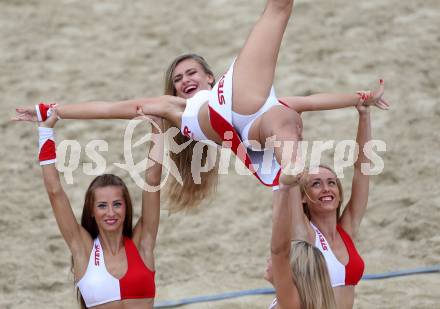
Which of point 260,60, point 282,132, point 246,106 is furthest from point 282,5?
point 282,132

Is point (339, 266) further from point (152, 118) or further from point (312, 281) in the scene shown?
point (152, 118)

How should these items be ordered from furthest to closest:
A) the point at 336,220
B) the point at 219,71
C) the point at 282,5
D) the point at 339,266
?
the point at 219,71, the point at 336,220, the point at 339,266, the point at 282,5

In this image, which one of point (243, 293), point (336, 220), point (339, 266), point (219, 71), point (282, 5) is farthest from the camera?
point (219, 71)

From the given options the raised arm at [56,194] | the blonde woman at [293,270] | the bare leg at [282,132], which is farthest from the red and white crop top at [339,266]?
the raised arm at [56,194]

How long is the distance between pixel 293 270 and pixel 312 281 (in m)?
0.09

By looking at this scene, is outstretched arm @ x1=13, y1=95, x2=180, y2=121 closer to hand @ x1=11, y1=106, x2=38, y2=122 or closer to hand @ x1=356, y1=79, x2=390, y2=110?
hand @ x1=11, y1=106, x2=38, y2=122

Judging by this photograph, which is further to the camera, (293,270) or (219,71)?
(219,71)

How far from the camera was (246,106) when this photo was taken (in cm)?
386

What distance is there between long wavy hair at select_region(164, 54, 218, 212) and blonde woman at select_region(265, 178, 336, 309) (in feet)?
2.73

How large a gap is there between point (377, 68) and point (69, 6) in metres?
3.12

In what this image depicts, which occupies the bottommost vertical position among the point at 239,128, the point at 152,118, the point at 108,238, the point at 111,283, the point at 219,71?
the point at 111,283

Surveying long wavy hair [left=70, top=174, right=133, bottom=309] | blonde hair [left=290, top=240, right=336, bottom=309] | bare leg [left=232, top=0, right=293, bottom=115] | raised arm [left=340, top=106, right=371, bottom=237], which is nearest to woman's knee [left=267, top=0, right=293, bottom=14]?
bare leg [left=232, top=0, right=293, bottom=115]

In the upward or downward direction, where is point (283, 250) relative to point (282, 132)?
downward

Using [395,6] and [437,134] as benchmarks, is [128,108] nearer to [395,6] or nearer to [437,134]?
[437,134]
